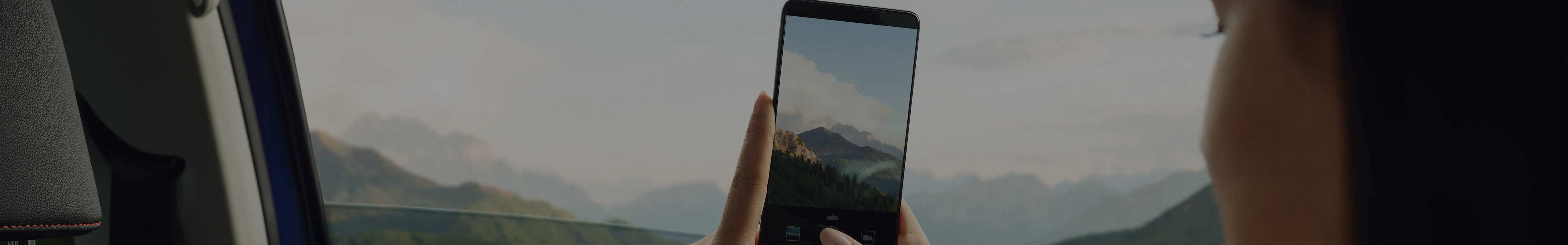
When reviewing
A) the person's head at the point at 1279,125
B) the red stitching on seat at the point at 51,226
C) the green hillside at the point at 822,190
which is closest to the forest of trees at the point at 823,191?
the green hillside at the point at 822,190

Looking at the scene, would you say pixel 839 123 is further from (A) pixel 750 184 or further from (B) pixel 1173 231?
(B) pixel 1173 231

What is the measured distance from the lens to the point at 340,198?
3.58m

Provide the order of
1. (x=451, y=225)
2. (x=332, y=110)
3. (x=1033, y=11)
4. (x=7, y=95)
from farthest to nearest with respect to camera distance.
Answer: (x=332, y=110) < (x=451, y=225) < (x=1033, y=11) < (x=7, y=95)

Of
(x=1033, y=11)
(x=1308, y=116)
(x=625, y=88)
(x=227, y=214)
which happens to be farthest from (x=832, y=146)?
(x=625, y=88)

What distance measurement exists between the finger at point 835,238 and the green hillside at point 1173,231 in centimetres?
263

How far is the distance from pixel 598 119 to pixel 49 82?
10.1ft

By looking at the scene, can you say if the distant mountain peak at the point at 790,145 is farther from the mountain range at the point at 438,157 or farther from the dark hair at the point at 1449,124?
the mountain range at the point at 438,157

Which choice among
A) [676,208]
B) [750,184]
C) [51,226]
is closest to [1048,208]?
[676,208]

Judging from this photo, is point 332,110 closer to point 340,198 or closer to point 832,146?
point 340,198

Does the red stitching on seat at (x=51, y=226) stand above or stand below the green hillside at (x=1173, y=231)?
above

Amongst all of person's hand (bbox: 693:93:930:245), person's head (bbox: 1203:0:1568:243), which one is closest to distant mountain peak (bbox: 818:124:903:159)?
person's hand (bbox: 693:93:930:245)

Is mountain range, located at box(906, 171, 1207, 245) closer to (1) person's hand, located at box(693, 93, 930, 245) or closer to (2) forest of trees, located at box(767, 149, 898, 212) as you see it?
(2) forest of trees, located at box(767, 149, 898, 212)

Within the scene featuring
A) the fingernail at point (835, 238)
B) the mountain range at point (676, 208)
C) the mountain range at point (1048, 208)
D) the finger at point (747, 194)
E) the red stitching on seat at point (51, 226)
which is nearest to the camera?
the red stitching on seat at point (51, 226)

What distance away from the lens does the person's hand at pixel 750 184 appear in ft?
1.88
